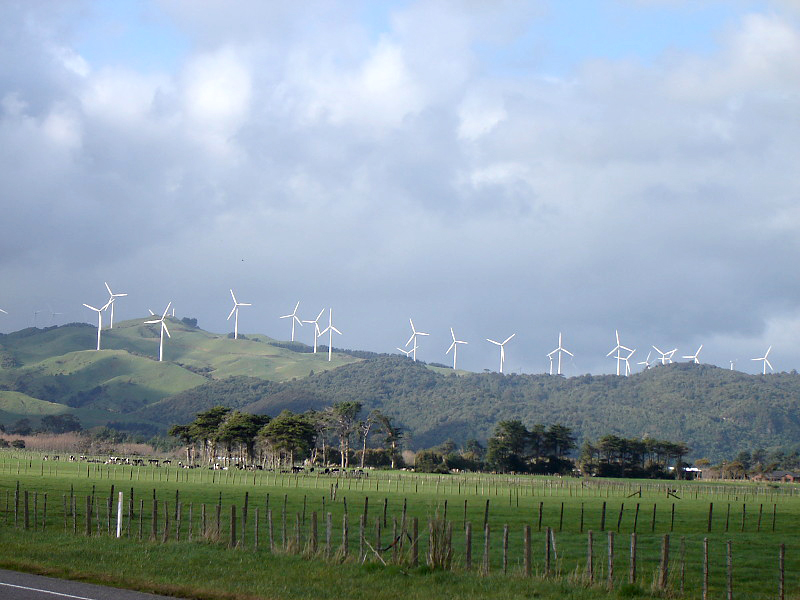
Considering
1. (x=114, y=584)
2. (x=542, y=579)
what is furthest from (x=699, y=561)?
(x=114, y=584)

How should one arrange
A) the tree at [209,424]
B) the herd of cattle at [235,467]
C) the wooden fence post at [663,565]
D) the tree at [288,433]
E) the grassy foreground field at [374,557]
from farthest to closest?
the tree at [209,424] < the tree at [288,433] < the herd of cattle at [235,467] < the grassy foreground field at [374,557] < the wooden fence post at [663,565]

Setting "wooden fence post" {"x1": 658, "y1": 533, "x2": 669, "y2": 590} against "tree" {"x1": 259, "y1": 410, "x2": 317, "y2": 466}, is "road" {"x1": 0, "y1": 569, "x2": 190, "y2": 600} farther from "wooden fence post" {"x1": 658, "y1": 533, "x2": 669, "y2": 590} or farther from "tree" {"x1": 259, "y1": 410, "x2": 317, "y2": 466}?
"tree" {"x1": 259, "y1": 410, "x2": 317, "y2": 466}

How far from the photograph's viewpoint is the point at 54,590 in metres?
20.8

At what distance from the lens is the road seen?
19844mm

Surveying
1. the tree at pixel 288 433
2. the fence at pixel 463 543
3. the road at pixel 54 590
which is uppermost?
the road at pixel 54 590

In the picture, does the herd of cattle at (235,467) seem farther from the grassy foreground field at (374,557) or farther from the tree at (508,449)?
the grassy foreground field at (374,557)

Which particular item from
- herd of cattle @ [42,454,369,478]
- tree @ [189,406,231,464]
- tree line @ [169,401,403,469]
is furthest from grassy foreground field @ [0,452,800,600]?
tree @ [189,406,231,464]

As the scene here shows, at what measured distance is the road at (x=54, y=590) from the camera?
781 inches

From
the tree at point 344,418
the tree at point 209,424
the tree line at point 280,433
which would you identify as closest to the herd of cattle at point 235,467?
the tree line at point 280,433

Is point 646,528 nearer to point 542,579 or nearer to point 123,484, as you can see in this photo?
point 542,579

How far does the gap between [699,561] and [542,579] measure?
40.0ft

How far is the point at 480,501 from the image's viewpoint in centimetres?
6950

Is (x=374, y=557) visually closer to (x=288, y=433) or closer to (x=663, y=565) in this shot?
(x=663, y=565)

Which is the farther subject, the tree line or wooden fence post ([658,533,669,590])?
the tree line
